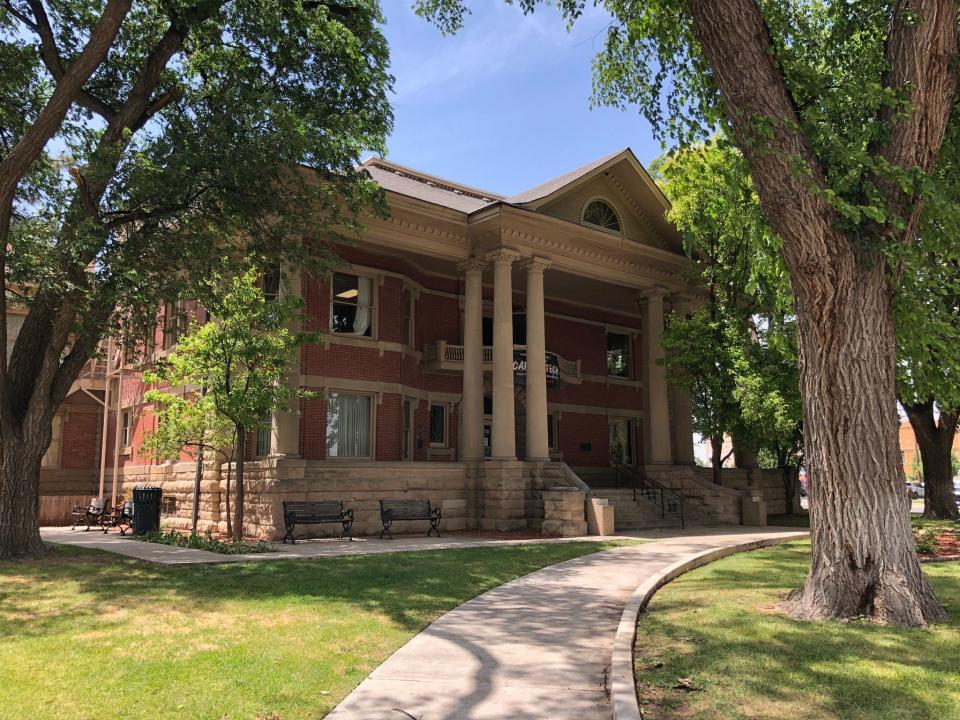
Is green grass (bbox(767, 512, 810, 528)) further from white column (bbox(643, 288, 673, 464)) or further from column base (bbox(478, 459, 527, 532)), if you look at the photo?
column base (bbox(478, 459, 527, 532))

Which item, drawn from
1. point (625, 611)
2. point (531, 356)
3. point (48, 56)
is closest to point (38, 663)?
point (625, 611)

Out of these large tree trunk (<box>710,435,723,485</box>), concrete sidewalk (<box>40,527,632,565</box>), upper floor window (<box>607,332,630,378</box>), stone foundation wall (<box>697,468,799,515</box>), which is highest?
upper floor window (<box>607,332,630,378</box>)

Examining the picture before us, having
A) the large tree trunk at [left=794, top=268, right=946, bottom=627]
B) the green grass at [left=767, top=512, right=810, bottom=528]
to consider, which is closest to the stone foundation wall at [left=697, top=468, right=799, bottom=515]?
the green grass at [left=767, top=512, right=810, bottom=528]

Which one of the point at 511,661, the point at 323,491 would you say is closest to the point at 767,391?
the point at 323,491

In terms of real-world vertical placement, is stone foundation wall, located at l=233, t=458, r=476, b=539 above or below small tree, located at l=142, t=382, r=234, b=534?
below

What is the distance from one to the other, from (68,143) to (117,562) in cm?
1009

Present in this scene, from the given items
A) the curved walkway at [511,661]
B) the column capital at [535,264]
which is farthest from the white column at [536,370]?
the curved walkway at [511,661]

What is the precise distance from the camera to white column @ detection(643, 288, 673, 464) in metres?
24.3

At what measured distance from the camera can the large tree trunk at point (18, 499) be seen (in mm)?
12789

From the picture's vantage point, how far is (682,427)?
25.7 meters

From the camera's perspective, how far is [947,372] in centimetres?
1047

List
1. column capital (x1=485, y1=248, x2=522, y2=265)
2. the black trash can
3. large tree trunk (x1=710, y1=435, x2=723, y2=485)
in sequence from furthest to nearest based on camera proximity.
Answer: large tree trunk (x1=710, y1=435, x2=723, y2=485)
column capital (x1=485, y1=248, x2=522, y2=265)
the black trash can

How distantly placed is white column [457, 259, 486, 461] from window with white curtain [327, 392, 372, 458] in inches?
121

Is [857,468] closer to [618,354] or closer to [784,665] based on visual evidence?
[784,665]
